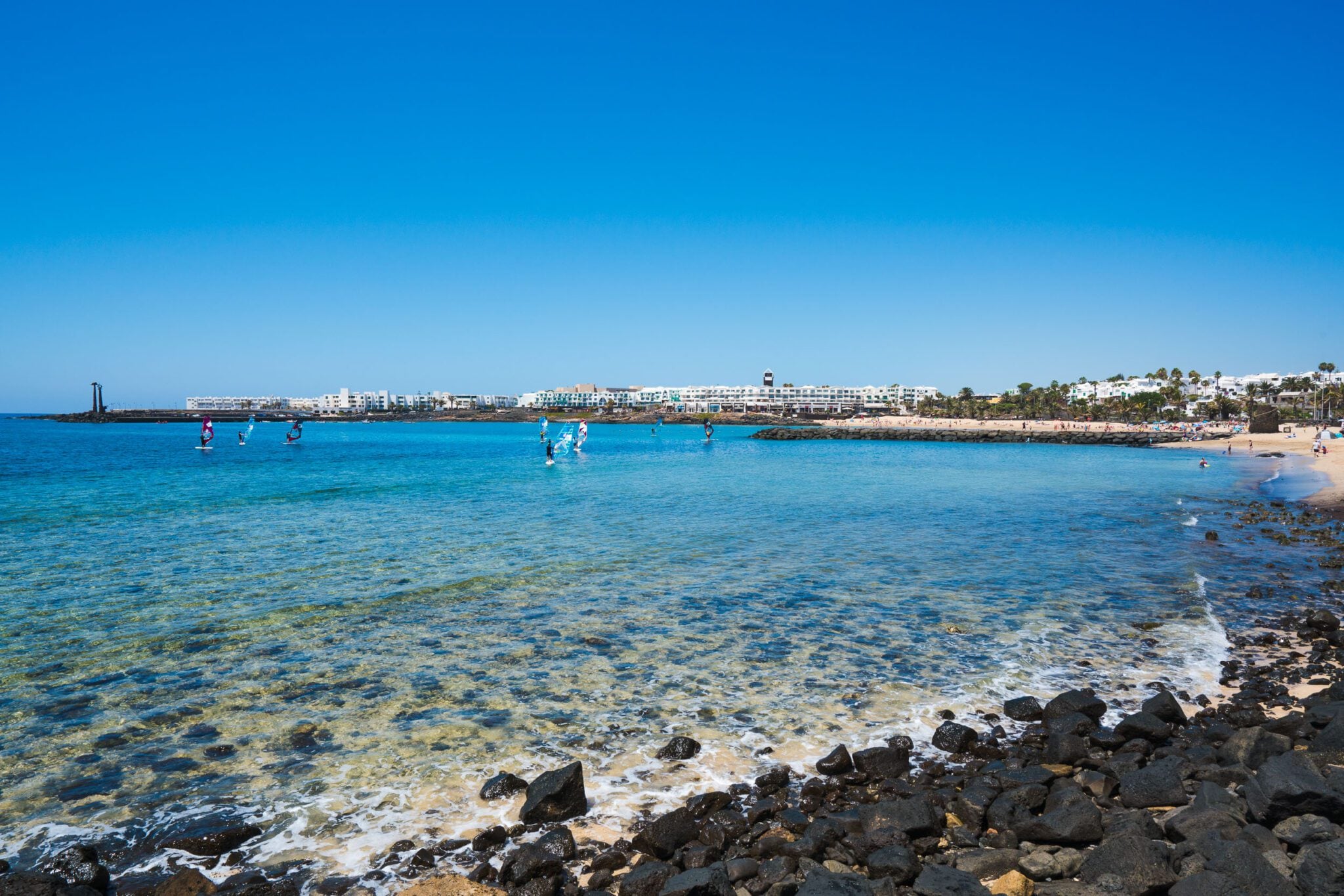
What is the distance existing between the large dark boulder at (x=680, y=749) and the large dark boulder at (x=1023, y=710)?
157 inches

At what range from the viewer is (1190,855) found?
548cm

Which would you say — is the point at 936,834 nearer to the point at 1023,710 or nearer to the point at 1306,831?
the point at 1306,831

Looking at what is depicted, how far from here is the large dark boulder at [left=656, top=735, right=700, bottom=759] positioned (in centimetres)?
799

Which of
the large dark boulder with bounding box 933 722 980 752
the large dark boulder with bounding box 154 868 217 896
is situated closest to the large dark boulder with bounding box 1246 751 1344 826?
the large dark boulder with bounding box 933 722 980 752

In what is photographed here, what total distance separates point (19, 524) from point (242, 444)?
77.0 m

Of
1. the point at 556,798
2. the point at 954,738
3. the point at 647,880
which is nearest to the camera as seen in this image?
the point at 647,880

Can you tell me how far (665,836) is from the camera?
6.18 meters

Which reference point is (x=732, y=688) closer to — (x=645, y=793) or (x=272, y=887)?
(x=645, y=793)

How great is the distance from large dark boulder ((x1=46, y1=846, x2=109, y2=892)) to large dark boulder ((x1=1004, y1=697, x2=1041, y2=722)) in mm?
9193

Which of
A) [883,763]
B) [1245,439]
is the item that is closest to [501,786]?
[883,763]

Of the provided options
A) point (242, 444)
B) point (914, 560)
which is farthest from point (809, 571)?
point (242, 444)

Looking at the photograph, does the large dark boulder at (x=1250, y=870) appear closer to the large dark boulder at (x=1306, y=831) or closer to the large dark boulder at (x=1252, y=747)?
the large dark boulder at (x=1306, y=831)

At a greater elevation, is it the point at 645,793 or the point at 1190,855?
the point at 1190,855

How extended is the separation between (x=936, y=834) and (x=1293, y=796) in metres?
2.79
